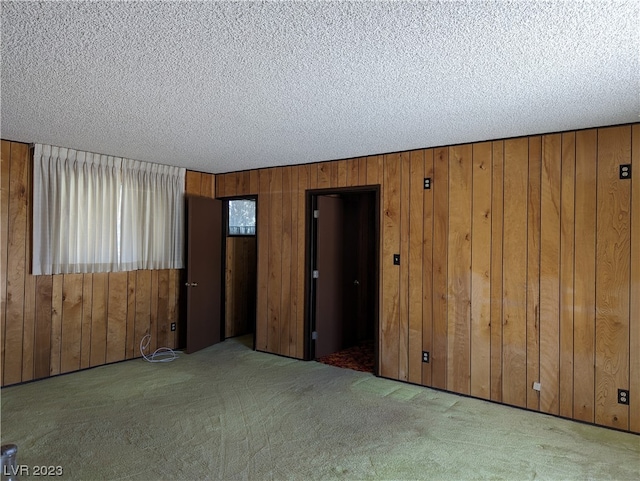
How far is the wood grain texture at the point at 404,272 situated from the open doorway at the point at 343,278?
29cm

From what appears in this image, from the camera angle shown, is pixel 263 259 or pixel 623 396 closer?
pixel 623 396

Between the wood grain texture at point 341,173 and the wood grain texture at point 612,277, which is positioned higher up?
the wood grain texture at point 341,173

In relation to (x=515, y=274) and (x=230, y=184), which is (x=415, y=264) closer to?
(x=515, y=274)

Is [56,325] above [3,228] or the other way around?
the other way around

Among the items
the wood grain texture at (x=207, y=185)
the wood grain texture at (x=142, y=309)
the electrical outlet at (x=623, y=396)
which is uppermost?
the wood grain texture at (x=207, y=185)

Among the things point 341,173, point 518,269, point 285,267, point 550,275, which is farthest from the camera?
point 285,267

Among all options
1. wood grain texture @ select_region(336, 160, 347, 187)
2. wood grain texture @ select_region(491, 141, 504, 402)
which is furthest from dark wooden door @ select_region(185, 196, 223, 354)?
wood grain texture @ select_region(491, 141, 504, 402)

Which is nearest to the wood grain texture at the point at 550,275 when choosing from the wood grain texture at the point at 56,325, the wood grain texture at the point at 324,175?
the wood grain texture at the point at 324,175

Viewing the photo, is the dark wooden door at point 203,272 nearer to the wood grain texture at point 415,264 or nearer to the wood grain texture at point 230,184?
the wood grain texture at point 230,184

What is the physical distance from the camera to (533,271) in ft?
11.8

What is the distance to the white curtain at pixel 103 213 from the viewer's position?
→ 419 centimetres

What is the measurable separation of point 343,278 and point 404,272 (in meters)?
1.45

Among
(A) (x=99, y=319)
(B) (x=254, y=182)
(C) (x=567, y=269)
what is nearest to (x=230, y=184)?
(B) (x=254, y=182)

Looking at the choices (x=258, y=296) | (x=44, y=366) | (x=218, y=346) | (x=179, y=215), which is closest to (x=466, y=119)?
(x=258, y=296)
